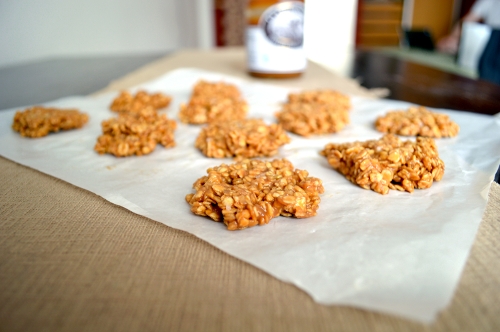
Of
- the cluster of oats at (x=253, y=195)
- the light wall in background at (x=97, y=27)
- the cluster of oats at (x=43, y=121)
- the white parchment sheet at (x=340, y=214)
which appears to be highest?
the light wall in background at (x=97, y=27)

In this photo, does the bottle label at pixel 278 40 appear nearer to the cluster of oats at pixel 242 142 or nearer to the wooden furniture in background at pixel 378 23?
the cluster of oats at pixel 242 142

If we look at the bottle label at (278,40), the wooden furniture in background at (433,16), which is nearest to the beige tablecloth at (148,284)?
the bottle label at (278,40)

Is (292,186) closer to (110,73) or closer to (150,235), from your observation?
(150,235)

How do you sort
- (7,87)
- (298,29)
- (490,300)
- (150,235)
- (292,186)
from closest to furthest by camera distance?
1. (490,300)
2. (150,235)
3. (292,186)
4. (298,29)
5. (7,87)

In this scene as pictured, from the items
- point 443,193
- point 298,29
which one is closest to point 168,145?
point 443,193

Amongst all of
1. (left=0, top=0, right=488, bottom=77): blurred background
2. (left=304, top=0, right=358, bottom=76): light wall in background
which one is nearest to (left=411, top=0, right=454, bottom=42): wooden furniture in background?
(left=0, top=0, right=488, bottom=77): blurred background

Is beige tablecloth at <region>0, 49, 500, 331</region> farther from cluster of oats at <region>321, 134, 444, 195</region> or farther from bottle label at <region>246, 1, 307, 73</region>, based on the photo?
bottle label at <region>246, 1, 307, 73</region>

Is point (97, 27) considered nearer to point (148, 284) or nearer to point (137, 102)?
point (137, 102)
